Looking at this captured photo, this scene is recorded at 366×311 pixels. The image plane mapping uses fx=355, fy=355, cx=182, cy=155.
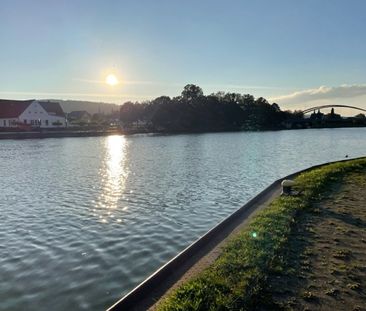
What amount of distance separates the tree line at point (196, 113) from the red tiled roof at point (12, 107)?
34.6 metres

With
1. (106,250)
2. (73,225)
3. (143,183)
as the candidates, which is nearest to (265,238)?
(106,250)

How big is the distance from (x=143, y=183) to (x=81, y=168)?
10805 mm

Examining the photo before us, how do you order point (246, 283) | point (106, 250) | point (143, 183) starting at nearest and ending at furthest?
point (246, 283), point (106, 250), point (143, 183)

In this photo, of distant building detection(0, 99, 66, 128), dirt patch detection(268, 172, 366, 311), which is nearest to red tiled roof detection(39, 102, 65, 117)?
distant building detection(0, 99, 66, 128)

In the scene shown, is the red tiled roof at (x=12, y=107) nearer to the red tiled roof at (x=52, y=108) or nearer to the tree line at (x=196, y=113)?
the red tiled roof at (x=52, y=108)

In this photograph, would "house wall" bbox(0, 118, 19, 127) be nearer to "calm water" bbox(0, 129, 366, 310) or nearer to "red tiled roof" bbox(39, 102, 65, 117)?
"red tiled roof" bbox(39, 102, 65, 117)

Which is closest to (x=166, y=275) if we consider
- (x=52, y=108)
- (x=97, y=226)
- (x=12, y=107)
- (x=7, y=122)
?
(x=97, y=226)

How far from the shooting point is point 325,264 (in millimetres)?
7422

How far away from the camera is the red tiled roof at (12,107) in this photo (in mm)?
97444

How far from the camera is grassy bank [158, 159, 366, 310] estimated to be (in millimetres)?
5758

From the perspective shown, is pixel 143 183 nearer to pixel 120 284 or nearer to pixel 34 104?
pixel 120 284

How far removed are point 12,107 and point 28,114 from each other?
456 cm

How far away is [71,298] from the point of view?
25.3 feet

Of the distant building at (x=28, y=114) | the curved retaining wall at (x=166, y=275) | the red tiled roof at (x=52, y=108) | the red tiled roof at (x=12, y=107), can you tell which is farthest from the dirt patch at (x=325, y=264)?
the red tiled roof at (x=52, y=108)
